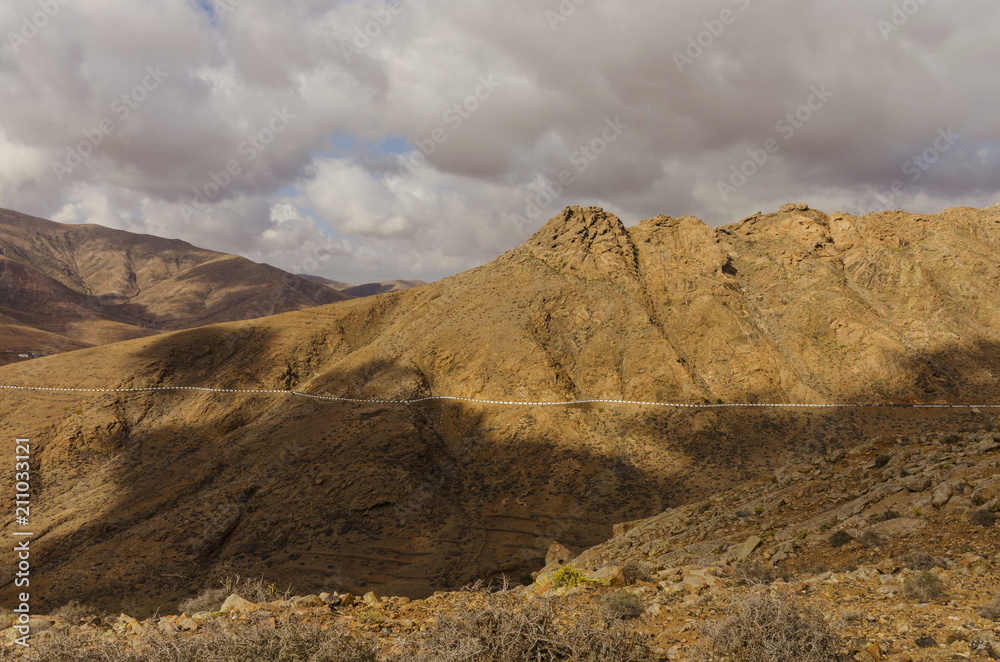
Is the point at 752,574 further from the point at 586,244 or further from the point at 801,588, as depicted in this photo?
the point at 586,244

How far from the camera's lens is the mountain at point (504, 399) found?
22.3 meters

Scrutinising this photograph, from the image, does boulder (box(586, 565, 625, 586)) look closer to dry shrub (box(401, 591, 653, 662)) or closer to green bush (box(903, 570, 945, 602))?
dry shrub (box(401, 591, 653, 662))

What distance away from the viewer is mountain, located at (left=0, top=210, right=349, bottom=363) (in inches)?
3903

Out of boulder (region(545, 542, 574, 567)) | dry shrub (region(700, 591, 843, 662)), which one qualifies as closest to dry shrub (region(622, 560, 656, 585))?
A: dry shrub (region(700, 591, 843, 662))

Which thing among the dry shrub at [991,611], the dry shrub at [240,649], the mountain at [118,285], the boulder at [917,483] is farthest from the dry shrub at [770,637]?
the mountain at [118,285]

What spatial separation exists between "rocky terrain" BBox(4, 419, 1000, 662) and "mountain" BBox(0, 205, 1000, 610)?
11.4 m

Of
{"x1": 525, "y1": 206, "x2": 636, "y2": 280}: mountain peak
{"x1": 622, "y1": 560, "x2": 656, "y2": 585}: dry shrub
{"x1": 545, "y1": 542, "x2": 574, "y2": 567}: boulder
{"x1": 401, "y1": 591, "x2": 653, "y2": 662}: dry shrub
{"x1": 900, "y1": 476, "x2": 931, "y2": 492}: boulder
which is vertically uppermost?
{"x1": 525, "y1": 206, "x2": 636, "y2": 280}: mountain peak

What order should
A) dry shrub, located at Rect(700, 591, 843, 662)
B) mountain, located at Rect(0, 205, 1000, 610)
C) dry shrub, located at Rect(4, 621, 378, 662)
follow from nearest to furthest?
dry shrub, located at Rect(700, 591, 843, 662)
dry shrub, located at Rect(4, 621, 378, 662)
mountain, located at Rect(0, 205, 1000, 610)

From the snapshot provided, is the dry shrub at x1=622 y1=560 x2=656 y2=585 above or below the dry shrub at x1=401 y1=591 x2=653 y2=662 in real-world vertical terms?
below

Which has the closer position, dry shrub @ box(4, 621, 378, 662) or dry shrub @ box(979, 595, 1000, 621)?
dry shrub @ box(4, 621, 378, 662)

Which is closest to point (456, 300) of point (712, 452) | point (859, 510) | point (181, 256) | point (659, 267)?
point (659, 267)

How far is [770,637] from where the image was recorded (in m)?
5.13

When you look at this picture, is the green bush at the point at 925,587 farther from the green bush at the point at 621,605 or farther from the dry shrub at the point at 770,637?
the green bush at the point at 621,605

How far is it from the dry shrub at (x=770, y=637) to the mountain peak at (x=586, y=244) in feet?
113
